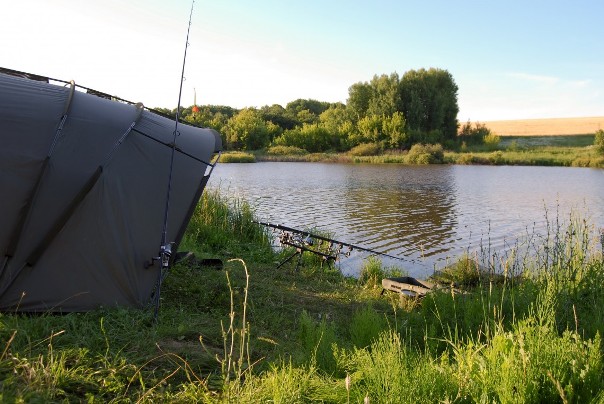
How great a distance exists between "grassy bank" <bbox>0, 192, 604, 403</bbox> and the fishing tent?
1.13ft

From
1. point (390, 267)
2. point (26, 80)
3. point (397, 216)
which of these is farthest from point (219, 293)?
point (397, 216)

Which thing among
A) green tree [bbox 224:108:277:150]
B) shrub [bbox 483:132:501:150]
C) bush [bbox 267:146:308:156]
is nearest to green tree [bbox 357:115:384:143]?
bush [bbox 267:146:308:156]

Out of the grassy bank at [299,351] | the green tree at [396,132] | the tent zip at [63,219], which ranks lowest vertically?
the grassy bank at [299,351]

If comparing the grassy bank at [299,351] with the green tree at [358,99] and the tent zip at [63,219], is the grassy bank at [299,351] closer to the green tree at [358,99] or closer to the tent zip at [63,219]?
the tent zip at [63,219]

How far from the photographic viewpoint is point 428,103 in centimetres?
5988

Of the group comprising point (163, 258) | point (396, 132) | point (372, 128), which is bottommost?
point (163, 258)

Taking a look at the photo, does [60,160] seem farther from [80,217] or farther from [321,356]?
[321,356]

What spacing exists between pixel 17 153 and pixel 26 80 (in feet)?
2.93

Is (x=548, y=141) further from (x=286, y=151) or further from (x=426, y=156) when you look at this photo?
(x=286, y=151)

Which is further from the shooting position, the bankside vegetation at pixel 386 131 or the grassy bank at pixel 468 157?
the bankside vegetation at pixel 386 131

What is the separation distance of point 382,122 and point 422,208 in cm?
3993

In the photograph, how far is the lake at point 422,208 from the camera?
40.3 feet

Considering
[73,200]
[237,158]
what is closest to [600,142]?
[237,158]

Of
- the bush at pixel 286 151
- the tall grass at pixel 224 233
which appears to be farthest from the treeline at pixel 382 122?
the tall grass at pixel 224 233
